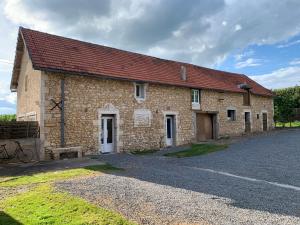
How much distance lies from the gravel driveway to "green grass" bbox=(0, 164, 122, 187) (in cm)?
80

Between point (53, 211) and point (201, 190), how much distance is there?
137 inches

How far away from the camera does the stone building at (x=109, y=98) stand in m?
13.2

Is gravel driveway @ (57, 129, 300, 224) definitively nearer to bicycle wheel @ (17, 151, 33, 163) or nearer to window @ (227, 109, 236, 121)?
bicycle wheel @ (17, 151, 33, 163)

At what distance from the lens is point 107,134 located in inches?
593

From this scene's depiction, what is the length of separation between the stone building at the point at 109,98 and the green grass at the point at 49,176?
10.6ft

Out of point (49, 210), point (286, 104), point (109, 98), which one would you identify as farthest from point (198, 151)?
point (286, 104)

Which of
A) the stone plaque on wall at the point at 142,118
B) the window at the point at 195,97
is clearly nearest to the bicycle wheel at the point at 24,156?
the stone plaque on wall at the point at 142,118

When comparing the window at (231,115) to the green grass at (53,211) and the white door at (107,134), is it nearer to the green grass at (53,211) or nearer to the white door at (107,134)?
the white door at (107,134)

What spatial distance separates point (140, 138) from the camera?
16.2m

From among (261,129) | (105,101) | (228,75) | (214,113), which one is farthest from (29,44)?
(261,129)

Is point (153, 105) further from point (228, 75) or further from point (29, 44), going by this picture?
point (228, 75)

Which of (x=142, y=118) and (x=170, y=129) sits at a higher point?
(x=142, y=118)

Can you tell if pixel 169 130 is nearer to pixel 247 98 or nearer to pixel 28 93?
pixel 28 93

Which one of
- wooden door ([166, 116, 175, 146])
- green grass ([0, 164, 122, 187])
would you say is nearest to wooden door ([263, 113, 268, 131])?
wooden door ([166, 116, 175, 146])
